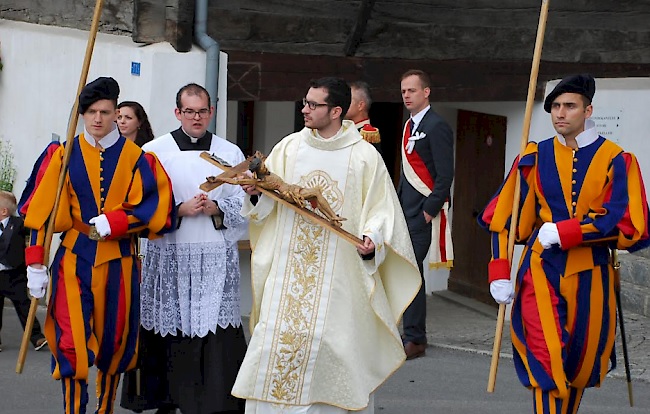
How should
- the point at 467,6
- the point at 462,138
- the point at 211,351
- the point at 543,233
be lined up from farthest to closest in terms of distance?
the point at 462,138 → the point at 467,6 → the point at 211,351 → the point at 543,233

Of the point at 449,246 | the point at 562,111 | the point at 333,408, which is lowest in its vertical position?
the point at 333,408

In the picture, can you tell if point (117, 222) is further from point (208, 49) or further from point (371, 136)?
point (208, 49)

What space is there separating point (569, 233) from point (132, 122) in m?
2.53

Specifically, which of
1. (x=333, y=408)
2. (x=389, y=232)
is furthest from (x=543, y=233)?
(x=333, y=408)

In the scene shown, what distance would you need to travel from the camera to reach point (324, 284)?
6.31 m

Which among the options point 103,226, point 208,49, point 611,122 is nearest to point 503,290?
point 103,226

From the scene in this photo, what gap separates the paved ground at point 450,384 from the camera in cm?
764

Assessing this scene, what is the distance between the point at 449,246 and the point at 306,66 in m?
1.93

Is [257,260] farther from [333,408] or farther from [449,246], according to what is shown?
[449,246]

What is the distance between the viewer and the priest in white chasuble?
6250 millimetres

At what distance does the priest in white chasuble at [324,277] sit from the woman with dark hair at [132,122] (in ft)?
3.68

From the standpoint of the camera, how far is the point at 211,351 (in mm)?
6785

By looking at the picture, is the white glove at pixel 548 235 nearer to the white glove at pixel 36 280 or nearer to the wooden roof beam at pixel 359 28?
the white glove at pixel 36 280

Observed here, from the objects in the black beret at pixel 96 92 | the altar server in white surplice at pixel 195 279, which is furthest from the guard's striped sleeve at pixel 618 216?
the black beret at pixel 96 92
